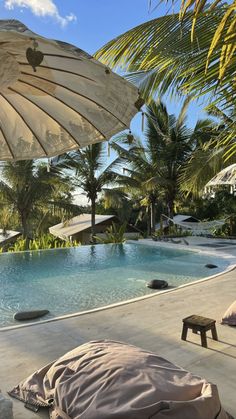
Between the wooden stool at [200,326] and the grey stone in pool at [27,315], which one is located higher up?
the wooden stool at [200,326]

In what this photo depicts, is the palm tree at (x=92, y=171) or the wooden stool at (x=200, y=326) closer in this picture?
the wooden stool at (x=200, y=326)

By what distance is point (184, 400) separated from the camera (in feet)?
7.95

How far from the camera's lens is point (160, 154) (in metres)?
19.9

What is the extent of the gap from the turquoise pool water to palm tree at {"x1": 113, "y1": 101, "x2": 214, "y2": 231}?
4.33 meters

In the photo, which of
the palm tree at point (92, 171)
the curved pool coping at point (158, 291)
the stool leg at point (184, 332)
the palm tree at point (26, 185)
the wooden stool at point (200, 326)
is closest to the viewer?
the wooden stool at point (200, 326)

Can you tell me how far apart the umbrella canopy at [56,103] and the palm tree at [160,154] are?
16.1 meters

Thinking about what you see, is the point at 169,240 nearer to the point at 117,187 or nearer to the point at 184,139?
the point at 117,187

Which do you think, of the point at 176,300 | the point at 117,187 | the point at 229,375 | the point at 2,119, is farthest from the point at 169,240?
the point at 2,119

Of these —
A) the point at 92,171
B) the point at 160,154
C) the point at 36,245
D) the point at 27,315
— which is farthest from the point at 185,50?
the point at 160,154

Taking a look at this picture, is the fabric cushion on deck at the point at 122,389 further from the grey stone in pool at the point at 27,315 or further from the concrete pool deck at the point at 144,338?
the grey stone in pool at the point at 27,315

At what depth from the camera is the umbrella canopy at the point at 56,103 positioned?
7.35 feet

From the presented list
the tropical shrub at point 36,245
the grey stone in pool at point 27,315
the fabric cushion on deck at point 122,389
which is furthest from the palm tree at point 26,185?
the fabric cushion on deck at point 122,389

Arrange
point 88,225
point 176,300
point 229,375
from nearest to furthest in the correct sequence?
1. point 229,375
2. point 176,300
3. point 88,225

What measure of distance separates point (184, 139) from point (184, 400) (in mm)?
19221
